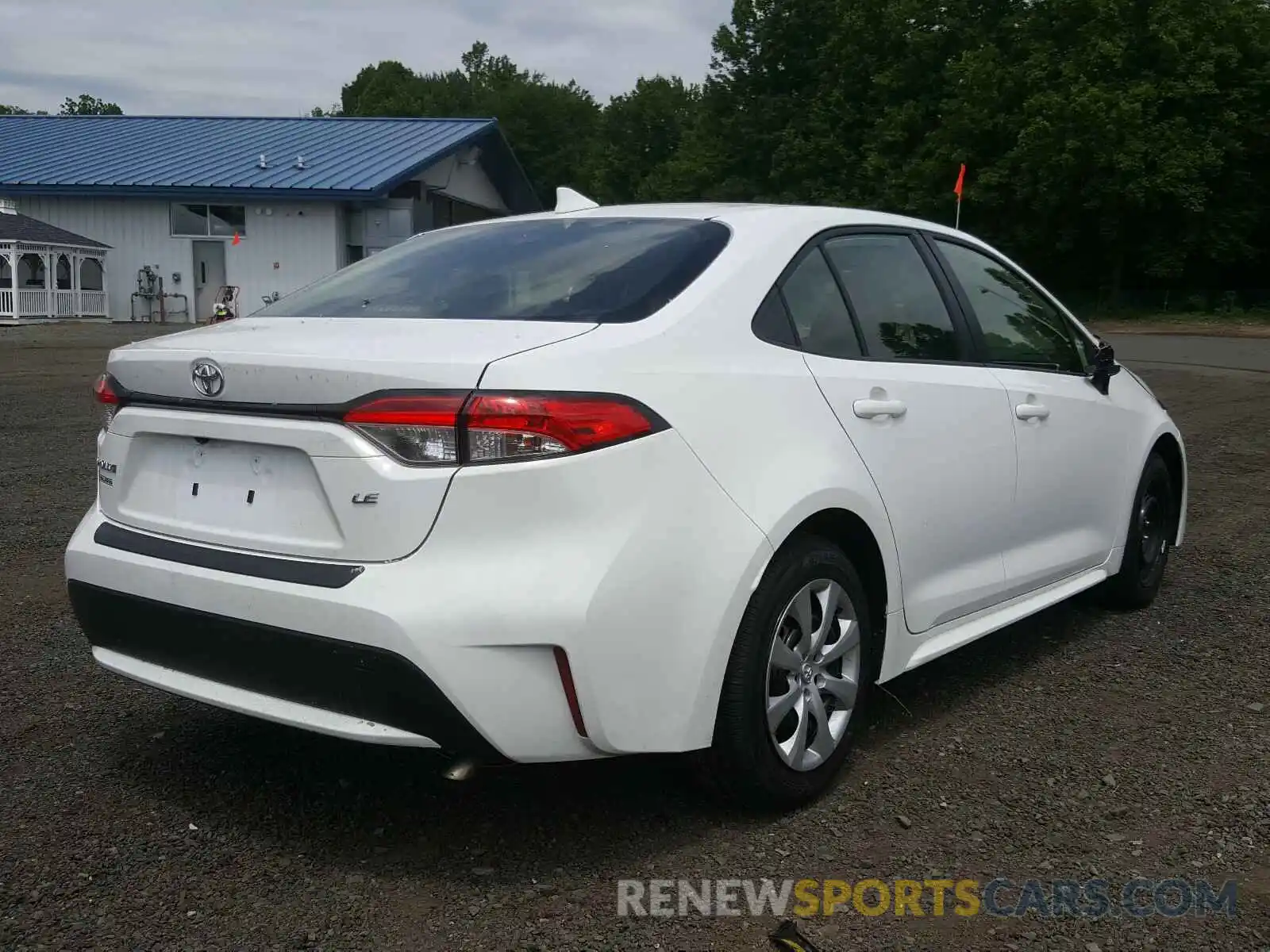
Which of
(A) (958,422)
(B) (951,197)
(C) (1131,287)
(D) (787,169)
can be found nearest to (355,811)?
(A) (958,422)

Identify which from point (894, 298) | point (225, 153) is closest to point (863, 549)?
point (894, 298)

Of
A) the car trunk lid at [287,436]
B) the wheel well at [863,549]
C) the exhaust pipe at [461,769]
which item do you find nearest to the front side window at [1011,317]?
the wheel well at [863,549]

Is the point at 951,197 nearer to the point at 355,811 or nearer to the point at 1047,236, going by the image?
the point at 1047,236

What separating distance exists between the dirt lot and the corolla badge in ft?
3.60

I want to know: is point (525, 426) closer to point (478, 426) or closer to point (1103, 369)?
point (478, 426)

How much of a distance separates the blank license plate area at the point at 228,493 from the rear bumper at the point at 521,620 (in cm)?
10

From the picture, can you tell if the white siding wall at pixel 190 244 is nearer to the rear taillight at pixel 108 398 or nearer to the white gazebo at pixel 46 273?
the white gazebo at pixel 46 273

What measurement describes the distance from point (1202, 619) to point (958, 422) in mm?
1994

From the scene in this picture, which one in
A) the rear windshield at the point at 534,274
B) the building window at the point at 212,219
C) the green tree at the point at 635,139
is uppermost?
the green tree at the point at 635,139

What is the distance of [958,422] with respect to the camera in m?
3.67

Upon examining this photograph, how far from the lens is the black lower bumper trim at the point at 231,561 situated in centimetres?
262

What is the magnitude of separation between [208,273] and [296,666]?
30.6 metres

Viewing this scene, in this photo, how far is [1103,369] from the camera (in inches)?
179

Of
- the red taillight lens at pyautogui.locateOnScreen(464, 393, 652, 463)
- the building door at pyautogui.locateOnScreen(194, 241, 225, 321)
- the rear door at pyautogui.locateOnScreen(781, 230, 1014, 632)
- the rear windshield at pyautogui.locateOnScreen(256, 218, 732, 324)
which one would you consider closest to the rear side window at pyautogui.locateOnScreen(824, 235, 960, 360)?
the rear door at pyautogui.locateOnScreen(781, 230, 1014, 632)
